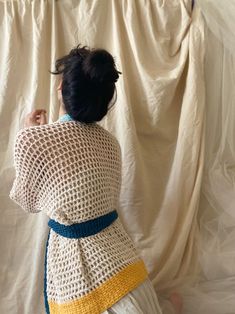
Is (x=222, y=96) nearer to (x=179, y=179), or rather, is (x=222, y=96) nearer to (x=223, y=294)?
(x=179, y=179)

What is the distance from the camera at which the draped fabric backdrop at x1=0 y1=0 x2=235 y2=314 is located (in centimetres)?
121

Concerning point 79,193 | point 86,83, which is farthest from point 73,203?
point 86,83

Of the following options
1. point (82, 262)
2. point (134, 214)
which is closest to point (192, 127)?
point (134, 214)

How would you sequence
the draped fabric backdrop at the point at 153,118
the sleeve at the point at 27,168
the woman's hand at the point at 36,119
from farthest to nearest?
the draped fabric backdrop at the point at 153,118, the woman's hand at the point at 36,119, the sleeve at the point at 27,168

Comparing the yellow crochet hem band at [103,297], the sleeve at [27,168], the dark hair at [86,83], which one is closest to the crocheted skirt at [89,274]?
the yellow crochet hem band at [103,297]

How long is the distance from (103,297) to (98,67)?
0.55 m

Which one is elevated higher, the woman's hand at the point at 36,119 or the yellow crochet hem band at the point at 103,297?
the woman's hand at the point at 36,119

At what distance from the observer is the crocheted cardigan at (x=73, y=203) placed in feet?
2.70

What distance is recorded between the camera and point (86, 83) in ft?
2.66

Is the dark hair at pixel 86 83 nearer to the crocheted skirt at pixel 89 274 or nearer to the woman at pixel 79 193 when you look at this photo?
the woman at pixel 79 193

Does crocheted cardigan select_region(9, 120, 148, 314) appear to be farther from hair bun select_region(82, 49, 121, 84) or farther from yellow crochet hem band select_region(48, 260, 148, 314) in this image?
hair bun select_region(82, 49, 121, 84)

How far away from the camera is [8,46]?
1.20 m

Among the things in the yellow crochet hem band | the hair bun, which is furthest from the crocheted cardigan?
the hair bun

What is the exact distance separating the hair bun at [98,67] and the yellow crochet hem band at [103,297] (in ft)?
1.56
